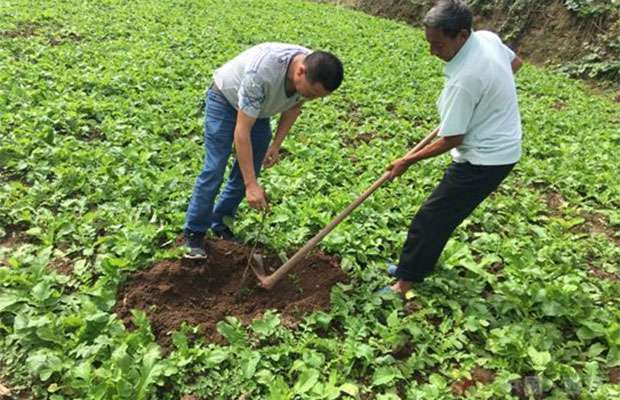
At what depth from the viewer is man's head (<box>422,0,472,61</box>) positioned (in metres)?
2.73

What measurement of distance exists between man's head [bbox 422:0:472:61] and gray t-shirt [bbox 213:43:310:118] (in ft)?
2.67

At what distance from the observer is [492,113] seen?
303cm

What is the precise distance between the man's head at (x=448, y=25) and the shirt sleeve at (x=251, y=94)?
1003mm

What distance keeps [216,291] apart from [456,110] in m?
1.98

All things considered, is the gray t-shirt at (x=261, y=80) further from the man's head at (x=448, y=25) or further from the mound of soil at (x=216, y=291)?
the mound of soil at (x=216, y=291)

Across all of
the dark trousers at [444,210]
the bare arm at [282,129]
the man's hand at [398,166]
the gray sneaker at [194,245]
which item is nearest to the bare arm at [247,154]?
the bare arm at [282,129]

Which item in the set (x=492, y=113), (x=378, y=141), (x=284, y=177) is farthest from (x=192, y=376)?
(x=378, y=141)

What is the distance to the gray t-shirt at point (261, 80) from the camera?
3041 mm

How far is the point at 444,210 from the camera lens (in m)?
3.33

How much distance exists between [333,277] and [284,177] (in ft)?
5.52

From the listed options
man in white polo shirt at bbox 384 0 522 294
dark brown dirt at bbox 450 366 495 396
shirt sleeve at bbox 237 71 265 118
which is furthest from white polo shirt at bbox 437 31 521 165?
dark brown dirt at bbox 450 366 495 396

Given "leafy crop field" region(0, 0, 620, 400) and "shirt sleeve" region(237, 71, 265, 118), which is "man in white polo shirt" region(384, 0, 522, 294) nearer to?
"leafy crop field" region(0, 0, 620, 400)

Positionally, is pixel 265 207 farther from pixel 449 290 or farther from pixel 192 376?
pixel 449 290

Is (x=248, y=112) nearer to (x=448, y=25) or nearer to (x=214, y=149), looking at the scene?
(x=214, y=149)
